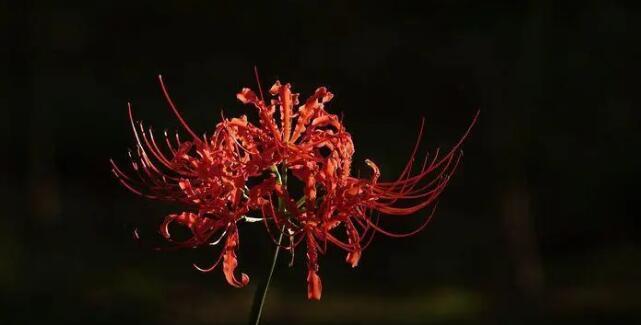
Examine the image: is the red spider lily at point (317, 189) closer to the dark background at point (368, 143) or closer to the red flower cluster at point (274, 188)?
the red flower cluster at point (274, 188)

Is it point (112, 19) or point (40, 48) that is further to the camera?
point (112, 19)

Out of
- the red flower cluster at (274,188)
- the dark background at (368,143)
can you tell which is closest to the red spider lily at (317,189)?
the red flower cluster at (274,188)

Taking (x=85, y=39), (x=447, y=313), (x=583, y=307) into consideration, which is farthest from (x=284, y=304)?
(x=85, y=39)

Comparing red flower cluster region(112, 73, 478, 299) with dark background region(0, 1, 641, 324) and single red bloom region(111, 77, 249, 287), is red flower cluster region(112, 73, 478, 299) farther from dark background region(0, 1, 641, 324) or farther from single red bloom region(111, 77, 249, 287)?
dark background region(0, 1, 641, 324)

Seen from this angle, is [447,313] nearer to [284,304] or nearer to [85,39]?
[284,304]

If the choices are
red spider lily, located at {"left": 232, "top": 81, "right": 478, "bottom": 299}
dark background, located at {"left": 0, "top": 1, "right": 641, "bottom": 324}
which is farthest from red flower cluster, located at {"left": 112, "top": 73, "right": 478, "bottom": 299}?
dark background, located at {"left": 0, "top": 1, "right": 641, "bottom": 324}

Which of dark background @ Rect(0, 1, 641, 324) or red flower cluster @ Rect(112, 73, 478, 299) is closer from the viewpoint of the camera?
red flower cluster @ Rect(112, 73, 478, 299)

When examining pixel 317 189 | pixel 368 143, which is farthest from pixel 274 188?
pixel 368 143

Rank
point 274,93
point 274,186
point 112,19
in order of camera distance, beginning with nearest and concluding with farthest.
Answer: point 274,186 → point 274,93 → point 112,19

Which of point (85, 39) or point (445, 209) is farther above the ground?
point (85, 39)
